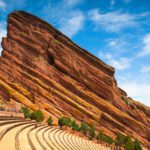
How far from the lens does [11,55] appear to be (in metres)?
83.2

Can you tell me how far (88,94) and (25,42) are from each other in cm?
2504

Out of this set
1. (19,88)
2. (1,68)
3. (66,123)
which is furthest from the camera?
(1,68)

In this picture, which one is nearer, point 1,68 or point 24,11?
point 1,68

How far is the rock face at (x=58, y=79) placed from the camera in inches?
2990

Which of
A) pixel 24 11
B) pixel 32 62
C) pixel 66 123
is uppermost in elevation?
pixel 24 11

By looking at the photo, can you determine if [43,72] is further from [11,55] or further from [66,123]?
[66,123]

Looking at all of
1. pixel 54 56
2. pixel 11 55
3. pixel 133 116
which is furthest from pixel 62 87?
pixel 133 116

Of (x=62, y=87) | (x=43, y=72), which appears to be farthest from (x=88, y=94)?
(x=43, y=72)

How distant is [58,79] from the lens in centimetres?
8375

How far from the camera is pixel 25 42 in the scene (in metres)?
86.0

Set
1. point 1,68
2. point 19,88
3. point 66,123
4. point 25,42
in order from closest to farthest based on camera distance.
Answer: point 66,123 → point 19,88 → point 1,68 → point 25,42

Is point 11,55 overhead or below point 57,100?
overhead

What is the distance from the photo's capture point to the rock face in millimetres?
75938

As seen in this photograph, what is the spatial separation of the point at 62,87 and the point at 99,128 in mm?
16051
